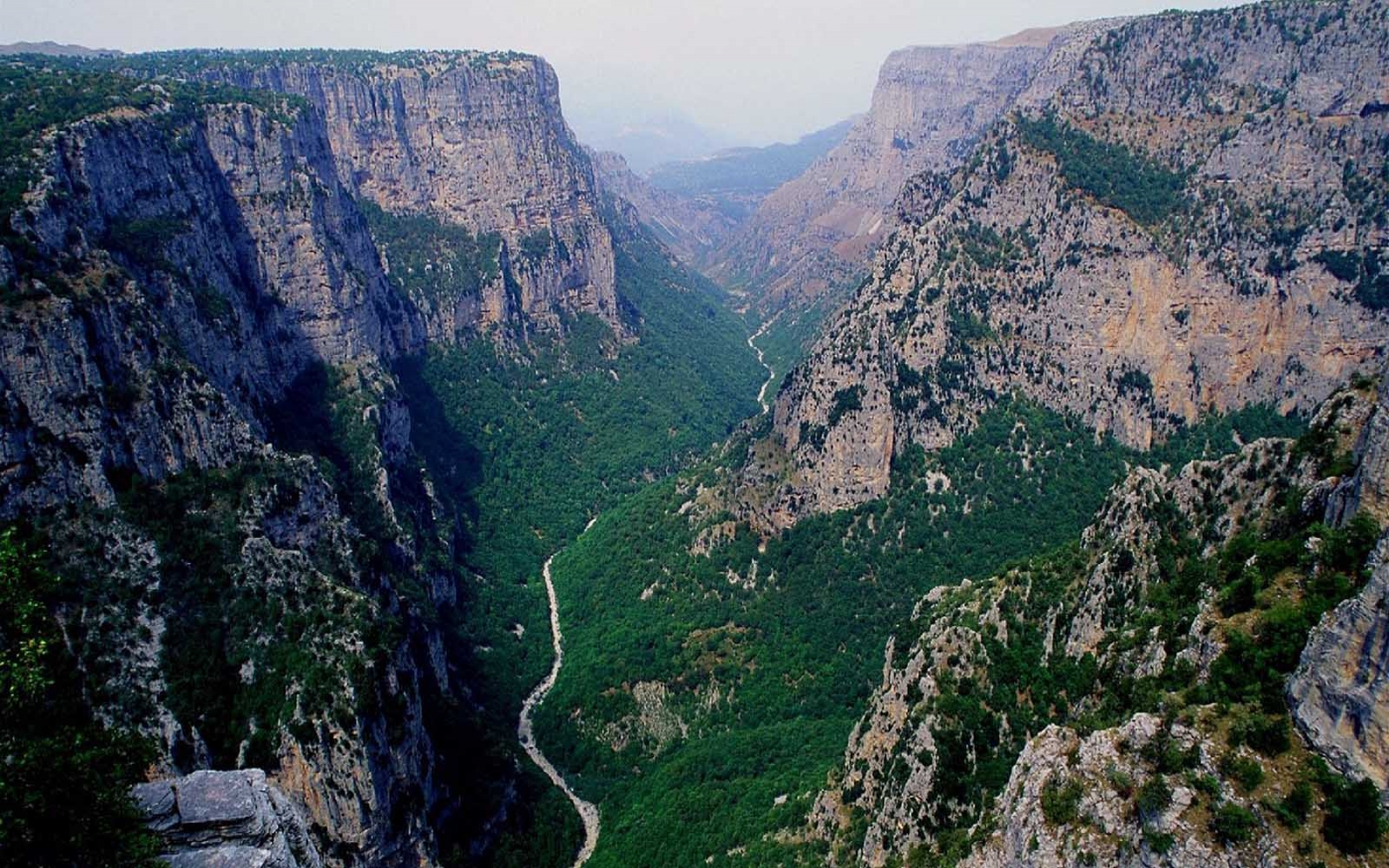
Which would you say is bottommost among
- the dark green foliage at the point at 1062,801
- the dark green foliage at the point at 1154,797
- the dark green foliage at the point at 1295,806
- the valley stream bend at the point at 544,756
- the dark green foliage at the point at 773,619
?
the valley stream bend at the point at 544,756

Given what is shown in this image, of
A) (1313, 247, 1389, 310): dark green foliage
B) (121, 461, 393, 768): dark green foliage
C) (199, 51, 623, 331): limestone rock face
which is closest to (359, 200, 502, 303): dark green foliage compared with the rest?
(199, 51, 623, 331): limestone rock face

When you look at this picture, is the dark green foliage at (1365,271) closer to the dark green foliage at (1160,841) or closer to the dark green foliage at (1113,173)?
the dark green foliage at (1113,173)

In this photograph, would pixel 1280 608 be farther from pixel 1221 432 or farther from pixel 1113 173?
pixel 1113 173

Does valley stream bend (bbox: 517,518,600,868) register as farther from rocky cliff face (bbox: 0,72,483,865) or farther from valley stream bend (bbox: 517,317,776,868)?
rocky cliff face (bbox: 0,72,483,865)

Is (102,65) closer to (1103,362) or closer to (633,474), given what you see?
(633,474)

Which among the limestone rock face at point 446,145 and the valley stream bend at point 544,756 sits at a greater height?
the limestone rock face at point 446,145

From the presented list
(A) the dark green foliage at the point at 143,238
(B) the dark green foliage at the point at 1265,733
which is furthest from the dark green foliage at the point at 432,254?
(B) the dark green foliage at the point at 1265,733

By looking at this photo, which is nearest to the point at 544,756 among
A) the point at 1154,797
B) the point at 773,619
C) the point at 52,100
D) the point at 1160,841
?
the point at 773,619
